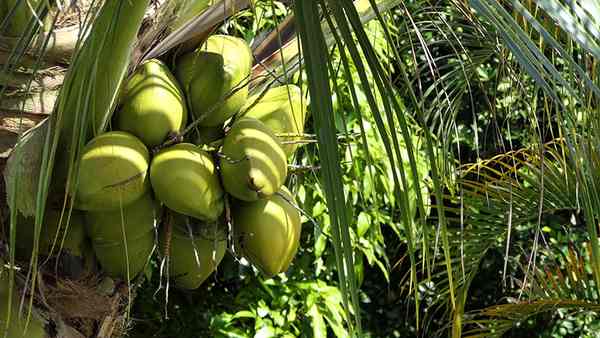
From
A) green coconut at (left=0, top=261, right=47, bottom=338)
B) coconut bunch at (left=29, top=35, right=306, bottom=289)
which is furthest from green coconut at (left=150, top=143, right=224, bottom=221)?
green coconut at (left=0, top=261, right=47, bottom=338)

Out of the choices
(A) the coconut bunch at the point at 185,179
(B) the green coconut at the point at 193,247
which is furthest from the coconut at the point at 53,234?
(B) the green coconut at the point at 193,247

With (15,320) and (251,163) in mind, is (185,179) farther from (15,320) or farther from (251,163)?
(15,320)

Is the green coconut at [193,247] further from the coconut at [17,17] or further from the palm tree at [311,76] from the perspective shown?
the coconut at [17,17]

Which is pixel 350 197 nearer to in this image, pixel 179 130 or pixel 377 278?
pixel 377 278

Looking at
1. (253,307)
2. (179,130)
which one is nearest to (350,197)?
(253,307)

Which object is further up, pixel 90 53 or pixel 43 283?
pixel 90 53

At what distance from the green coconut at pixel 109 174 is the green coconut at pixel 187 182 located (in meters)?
0.03

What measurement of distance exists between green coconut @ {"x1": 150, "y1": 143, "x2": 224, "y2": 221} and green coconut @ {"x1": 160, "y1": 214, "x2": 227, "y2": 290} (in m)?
0.06

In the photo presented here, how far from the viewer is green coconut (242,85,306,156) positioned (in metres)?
1.39

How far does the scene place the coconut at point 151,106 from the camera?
125 cm

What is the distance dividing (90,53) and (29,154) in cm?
35

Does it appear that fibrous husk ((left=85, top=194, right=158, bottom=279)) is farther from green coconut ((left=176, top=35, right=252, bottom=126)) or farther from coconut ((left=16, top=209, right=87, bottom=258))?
green coconut ((left=176, top=35, right=252, bottom=126))

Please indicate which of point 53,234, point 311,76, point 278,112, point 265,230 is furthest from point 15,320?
point 311,76

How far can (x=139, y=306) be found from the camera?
3812 mm
